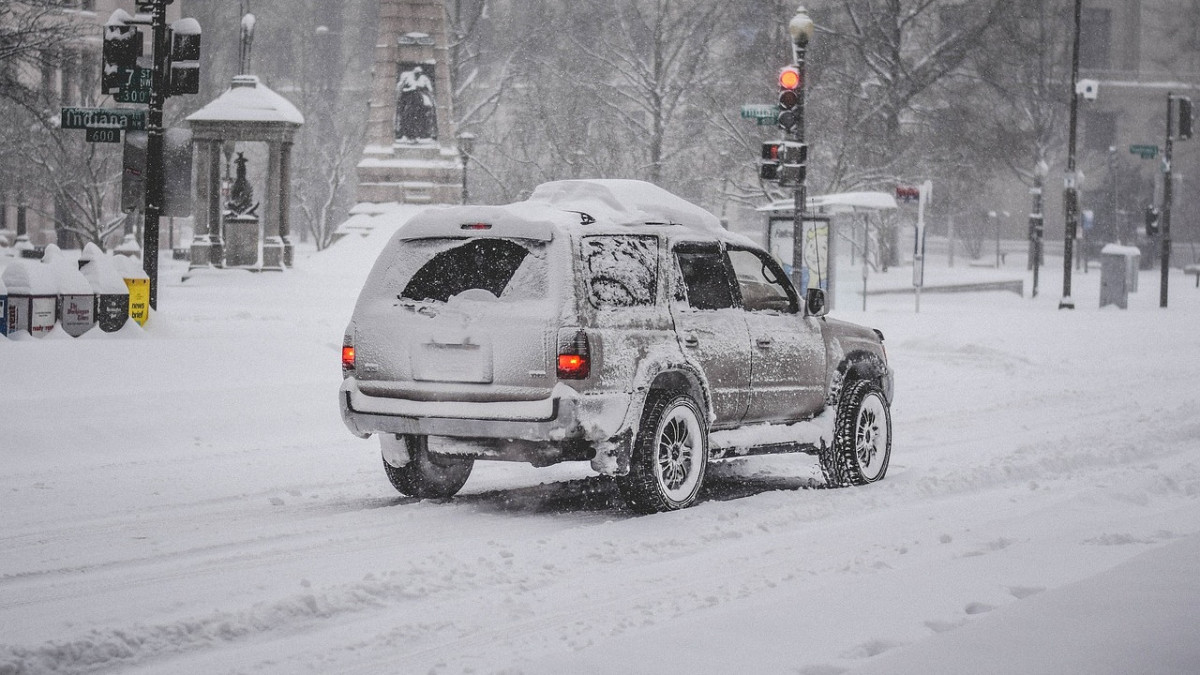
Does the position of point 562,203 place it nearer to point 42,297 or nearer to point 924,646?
point 924,646

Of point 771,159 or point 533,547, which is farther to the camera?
point 771,159

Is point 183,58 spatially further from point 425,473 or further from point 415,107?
point 415,107

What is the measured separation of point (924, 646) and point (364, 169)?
3400cm

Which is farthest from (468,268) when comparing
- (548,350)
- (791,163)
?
(791,163)

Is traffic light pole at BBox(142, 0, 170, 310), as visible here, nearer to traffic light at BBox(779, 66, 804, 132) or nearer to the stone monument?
traffic light at BBox(779, 66, 804, 132)

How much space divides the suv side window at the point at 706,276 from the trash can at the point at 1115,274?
27.5 meters

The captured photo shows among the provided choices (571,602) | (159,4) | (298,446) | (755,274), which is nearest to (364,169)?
(159,4)

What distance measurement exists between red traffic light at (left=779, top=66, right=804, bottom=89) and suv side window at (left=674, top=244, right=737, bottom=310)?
9.26 meters

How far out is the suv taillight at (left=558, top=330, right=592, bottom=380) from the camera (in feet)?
27.8

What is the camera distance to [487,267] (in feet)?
29.2

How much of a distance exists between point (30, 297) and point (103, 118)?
1950mm

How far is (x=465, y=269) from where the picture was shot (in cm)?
896

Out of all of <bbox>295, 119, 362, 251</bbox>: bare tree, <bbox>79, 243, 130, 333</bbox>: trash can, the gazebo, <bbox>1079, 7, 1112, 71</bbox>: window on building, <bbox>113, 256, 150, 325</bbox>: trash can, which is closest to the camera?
<bbox>79, 243, 130, 333</bbox>: trash can

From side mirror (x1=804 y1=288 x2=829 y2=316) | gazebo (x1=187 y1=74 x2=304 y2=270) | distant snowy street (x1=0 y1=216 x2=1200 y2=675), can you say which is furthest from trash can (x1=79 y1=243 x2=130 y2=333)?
gazebo (x1=187 y1=74 x2=304 y2=270)
